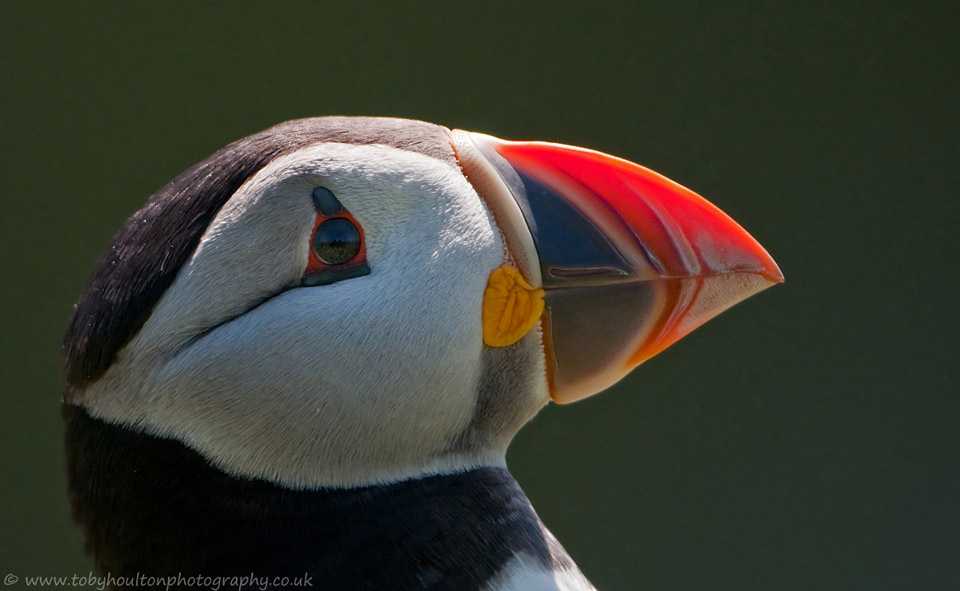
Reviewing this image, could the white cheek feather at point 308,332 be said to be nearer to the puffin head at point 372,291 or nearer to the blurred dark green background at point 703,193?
the puffin head at point 372,291

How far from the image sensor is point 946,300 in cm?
461

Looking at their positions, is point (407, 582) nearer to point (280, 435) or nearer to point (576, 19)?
point (280, 435)

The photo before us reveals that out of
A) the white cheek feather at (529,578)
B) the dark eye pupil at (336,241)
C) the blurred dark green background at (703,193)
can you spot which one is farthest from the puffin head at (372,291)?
the blurred dark green background at (703,193)

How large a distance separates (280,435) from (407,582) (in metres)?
0.28

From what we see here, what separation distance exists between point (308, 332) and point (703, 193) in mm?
3258

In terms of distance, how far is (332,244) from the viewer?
140 centimetres

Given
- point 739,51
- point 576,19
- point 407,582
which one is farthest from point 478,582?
point 739,51

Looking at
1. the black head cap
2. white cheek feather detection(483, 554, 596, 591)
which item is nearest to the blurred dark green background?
the black head cap

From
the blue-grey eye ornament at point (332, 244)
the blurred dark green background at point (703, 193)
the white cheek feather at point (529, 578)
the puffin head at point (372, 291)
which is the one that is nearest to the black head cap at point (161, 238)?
the puffin head at point (372, 291)

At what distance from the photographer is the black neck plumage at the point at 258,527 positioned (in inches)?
53.9

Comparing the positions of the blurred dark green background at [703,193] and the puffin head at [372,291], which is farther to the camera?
the blurred dark green background at [703,193]

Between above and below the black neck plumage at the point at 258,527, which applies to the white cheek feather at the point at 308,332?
above

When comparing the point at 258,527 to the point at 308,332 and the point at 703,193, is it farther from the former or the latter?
the point at 703,193

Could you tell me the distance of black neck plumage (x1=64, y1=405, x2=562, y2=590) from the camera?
53.9 inches
